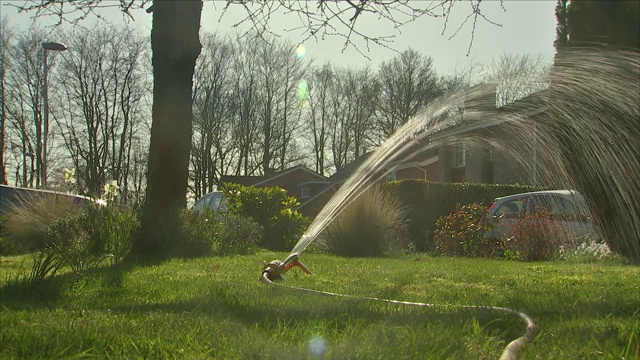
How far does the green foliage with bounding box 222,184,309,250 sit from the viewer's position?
13562 millimetres

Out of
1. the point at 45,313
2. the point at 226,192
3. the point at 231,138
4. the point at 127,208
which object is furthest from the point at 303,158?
the point at 45,313

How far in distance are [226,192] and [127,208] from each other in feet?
16.1

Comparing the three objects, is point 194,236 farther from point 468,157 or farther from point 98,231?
point 468,157

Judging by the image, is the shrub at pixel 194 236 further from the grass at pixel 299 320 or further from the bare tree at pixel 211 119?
the bare tree at pixel 211 119

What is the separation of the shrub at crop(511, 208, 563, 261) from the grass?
5441 mm

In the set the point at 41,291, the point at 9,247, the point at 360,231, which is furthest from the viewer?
the point at 9,247

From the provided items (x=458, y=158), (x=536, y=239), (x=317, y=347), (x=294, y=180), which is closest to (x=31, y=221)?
(x=536, y=239)

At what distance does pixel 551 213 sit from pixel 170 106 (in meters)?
7.77

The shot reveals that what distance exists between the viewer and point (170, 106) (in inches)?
336

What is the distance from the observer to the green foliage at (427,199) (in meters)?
17.6

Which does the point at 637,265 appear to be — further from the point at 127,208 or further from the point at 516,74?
the point at 127,208

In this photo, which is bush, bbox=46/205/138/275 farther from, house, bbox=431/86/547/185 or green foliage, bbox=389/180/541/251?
green foliage, bbox=389/180/541/251

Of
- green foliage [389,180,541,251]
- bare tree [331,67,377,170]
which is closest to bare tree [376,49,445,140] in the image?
bare tree [331,67,377,170]

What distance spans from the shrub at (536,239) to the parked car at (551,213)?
24 centimetres
